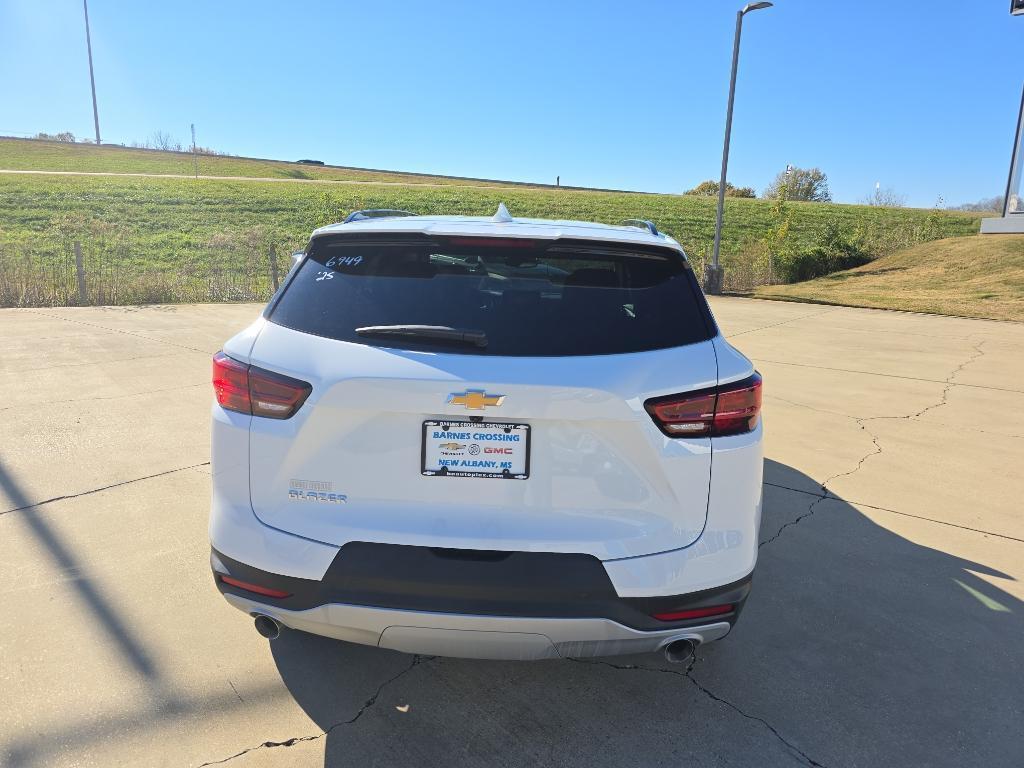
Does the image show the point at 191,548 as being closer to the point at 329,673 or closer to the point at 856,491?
the point at 329,673

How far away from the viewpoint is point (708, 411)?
2033mm

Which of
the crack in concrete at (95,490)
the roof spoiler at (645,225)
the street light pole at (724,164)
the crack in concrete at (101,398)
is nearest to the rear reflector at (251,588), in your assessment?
the roof spoiler at (645,225)

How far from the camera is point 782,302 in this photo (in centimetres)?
1753

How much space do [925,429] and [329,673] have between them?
5.66 metres

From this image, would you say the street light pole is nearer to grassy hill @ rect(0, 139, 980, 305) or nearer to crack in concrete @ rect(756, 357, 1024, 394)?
grassy hill @ rect(0, 139, 980, 305)

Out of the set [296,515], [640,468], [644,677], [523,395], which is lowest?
[644,677]

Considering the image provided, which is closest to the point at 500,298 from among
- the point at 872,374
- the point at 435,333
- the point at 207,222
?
the point at 435,333

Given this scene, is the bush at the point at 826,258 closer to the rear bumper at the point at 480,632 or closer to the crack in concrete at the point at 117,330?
the crack in concrete at the point at 117,330

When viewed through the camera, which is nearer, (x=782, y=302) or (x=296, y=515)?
(x=296, y=515)

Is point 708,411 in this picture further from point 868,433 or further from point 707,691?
point 868,433

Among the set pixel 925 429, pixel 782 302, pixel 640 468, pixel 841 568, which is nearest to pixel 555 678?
pixel 640 468

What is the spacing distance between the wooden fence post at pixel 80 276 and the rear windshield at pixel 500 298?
13165 mm

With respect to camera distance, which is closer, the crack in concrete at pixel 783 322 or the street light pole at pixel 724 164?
the crack in concrete at pixel 783 322

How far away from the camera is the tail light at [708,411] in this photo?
1.99 metres
